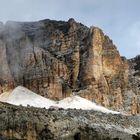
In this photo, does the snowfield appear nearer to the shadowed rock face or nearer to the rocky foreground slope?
the shadowed rock face

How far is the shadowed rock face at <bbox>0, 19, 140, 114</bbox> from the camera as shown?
11873 centimetres

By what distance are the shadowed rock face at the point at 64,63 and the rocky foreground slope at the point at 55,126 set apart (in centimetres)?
2040

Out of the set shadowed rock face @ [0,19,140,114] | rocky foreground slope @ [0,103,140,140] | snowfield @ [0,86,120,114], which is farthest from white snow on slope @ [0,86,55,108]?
rocky foreground slope @ [0,103,140,140]

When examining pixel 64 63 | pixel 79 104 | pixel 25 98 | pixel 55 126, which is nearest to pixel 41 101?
pixel 25 98

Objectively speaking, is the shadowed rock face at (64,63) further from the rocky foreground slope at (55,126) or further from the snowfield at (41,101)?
the rocky foreground slope at (55,126)

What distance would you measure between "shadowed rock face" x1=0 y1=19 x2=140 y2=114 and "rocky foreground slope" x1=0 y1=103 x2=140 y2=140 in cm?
2040

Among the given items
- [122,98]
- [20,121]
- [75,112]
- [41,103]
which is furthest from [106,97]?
[20,121]

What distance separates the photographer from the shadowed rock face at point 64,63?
390 feet

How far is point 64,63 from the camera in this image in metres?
125

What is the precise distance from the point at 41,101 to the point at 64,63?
495 inches

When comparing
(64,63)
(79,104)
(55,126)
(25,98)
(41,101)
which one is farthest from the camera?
(64,63)


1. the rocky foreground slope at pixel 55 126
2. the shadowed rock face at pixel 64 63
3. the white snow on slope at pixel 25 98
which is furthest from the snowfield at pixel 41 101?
the rocky foreground slope at pixel 55 126

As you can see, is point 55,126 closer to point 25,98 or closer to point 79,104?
point 25,98

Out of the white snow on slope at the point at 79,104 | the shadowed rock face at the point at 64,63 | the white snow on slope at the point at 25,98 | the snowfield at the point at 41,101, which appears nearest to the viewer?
the white snow on slope at the point at 25,98
